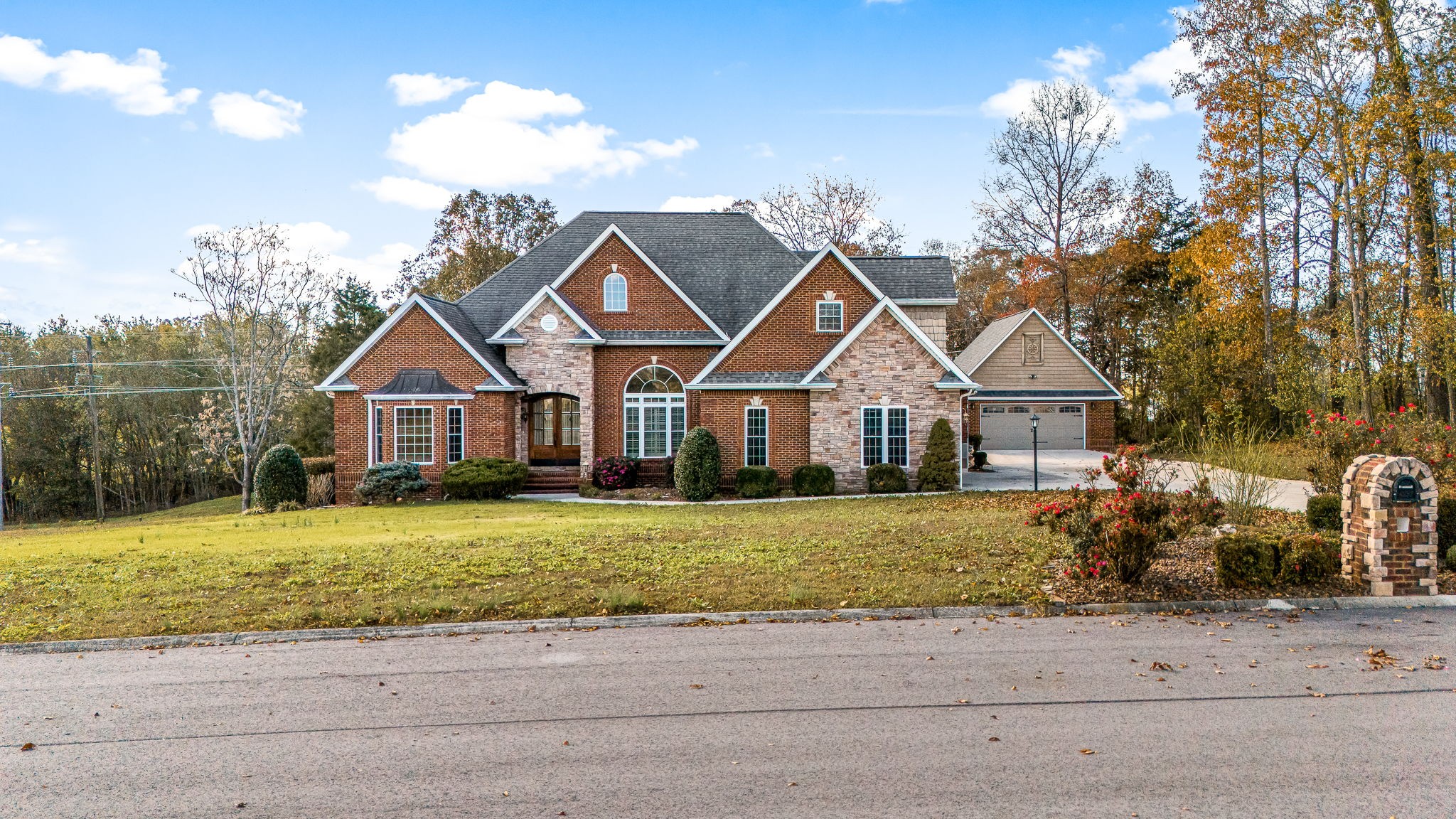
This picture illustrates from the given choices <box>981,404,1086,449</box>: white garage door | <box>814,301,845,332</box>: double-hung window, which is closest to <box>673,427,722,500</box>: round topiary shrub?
<box>814,301,845,332</box>: double-hung window

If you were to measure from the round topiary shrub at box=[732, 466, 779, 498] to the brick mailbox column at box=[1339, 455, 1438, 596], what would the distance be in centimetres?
1352

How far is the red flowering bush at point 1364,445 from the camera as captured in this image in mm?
12430

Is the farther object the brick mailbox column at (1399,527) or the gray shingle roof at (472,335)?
the gray shingle roof at (472,335)

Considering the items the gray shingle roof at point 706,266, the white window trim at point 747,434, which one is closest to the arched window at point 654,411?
the gray shingle roof at point 706,266

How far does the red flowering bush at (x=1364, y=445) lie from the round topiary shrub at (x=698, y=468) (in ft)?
40.7

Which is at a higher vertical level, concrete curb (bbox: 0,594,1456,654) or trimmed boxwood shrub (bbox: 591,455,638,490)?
trimmed boxwood shrub (bbox: 591,455,638,490)

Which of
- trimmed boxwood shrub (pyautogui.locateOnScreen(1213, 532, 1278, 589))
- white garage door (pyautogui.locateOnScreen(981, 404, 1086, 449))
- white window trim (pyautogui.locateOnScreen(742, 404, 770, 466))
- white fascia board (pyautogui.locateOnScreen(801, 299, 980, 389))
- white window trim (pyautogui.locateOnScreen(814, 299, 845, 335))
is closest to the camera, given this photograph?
trimmed boxwood shrub (pyautogui.locateOnScreen(1213, 532, 1278, 589))

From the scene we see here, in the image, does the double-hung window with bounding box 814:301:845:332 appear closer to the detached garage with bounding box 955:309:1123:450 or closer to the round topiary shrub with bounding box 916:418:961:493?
the round topiary shrub with bounding box 916:418:961:493

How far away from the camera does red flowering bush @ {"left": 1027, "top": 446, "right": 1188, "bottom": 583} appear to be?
29.9 ft

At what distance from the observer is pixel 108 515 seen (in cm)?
3853

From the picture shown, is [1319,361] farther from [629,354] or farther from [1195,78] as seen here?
[629,354]

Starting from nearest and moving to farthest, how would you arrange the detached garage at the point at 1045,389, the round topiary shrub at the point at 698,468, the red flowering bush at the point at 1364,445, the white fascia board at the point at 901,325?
the red flowering bush at the point at 1364,445
the round topiary shrub at the point at 698,468
the white fascia board at the point at 901,325
the detached garage at the point at 1045,389

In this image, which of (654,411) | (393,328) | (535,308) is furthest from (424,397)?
(654,411)

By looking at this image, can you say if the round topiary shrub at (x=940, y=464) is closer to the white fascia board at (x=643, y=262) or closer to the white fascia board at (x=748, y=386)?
the white fascia board at (x=748, y=386)
